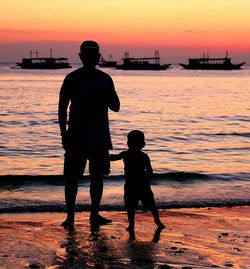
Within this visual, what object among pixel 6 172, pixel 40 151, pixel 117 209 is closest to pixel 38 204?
pixel 117 209

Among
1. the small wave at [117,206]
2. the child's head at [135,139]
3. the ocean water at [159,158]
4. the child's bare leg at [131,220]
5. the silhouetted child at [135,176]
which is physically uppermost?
the child's head at [135,139]

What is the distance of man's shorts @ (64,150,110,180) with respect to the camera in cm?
554

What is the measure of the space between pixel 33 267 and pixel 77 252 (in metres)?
0.53

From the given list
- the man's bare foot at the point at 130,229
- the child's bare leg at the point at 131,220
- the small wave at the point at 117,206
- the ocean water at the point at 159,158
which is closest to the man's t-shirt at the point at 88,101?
the child's bare leg at the point at 131,220

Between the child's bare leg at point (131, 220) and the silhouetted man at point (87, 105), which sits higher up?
the silhouetted man at point (87, 105)

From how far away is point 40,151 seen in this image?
53.1 ft

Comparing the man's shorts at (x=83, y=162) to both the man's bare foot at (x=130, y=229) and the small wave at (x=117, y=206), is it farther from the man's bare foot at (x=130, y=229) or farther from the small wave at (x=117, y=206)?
the small wave at (x=117, y=206)

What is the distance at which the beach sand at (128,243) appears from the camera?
14.4 feet

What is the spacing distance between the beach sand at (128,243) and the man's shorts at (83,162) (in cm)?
58

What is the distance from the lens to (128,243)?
16.5 feet

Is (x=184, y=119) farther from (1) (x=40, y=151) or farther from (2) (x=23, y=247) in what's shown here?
(2) (x=23, y=247)

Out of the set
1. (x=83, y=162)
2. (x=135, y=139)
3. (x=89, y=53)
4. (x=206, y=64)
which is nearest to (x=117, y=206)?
(x=83, y=162)

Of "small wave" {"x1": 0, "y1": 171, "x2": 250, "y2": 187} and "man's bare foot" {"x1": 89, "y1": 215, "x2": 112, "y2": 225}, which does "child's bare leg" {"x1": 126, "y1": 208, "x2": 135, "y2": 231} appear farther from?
"small wave" {"x1": 0, "y1": 171, "x2": 250, "y2": 187}

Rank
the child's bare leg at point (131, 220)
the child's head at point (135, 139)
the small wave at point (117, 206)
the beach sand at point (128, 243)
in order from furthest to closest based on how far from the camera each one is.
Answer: the small wave at point (117, 206), the child's bare leg at point (131, 220), the child's head at point (135, 139), the beach sand at point (128, 243)
